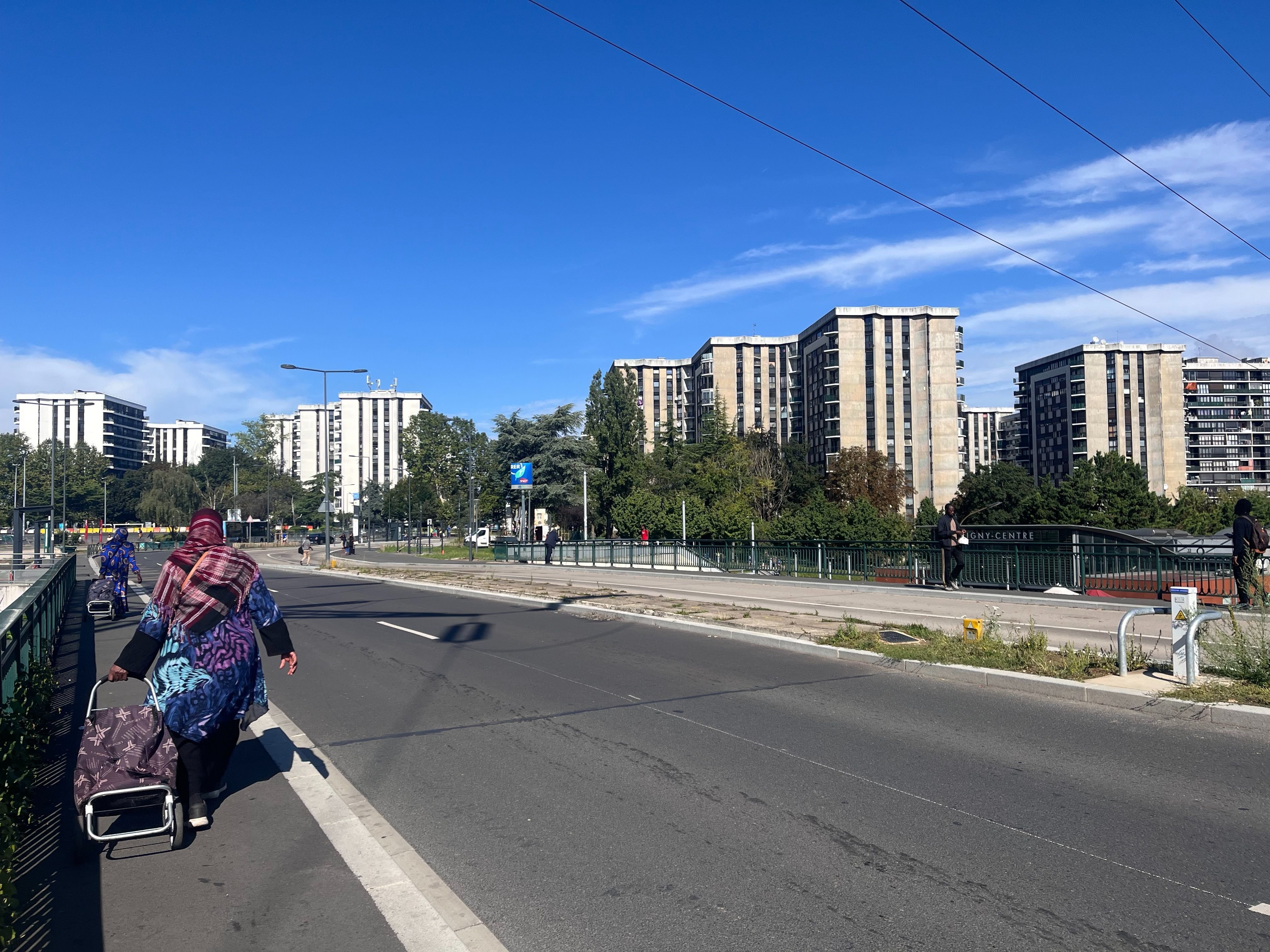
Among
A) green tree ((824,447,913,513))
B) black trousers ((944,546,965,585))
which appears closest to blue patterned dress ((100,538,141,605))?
black trousers ((944,546,965,585))

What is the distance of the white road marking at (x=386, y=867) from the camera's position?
389 cm

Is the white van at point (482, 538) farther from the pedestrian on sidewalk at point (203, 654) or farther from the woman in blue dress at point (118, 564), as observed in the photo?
the pedestrian on sidewalk at point (203, 654)

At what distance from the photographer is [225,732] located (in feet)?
17.5

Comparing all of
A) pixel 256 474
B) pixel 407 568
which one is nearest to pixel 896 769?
pixel 407 568

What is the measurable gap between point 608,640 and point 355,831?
8932 millimetres

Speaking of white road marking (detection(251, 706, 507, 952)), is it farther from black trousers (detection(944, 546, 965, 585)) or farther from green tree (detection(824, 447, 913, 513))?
green tree (detection(824, 447, 913, 513))

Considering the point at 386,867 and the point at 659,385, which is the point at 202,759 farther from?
the point at 659,385

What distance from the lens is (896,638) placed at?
12789 mm

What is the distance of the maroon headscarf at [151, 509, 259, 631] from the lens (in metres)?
5.11

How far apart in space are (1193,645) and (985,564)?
44.6 feet

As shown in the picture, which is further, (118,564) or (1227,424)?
(1227,424)

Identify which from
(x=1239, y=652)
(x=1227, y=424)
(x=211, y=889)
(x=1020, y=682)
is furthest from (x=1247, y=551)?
(x=1227, y=424)

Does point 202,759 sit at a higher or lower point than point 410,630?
higher

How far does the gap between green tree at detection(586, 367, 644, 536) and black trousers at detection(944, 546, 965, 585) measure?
37.9 m
